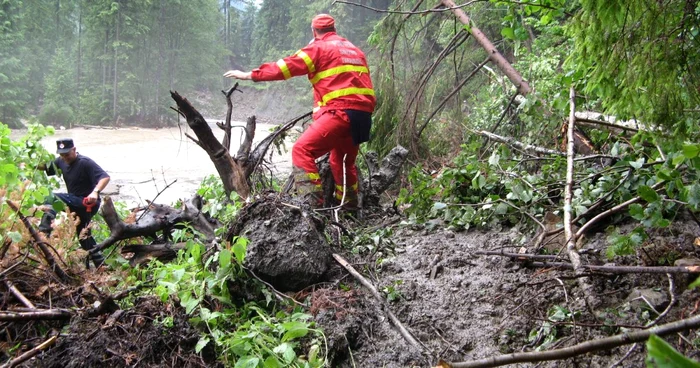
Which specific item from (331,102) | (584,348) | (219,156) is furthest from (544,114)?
(584,348)

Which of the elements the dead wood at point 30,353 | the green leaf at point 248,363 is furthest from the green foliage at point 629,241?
the dead wood at point 30,353

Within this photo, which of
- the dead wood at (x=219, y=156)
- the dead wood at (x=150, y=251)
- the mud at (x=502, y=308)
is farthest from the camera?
the dead wood at (x=219, y=156)

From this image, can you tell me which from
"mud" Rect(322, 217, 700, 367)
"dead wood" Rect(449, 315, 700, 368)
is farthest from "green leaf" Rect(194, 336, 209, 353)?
"dead wood" Rect(449, 315, 700, 368)

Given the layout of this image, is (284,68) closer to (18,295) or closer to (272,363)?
(18,295)

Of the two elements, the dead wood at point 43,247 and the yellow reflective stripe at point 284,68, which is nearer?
the dead wood at point 43,247

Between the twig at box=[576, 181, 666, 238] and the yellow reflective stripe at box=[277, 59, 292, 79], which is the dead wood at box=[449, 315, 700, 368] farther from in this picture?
the yellow reflective stripe at box=[277, 59, 292, 79]

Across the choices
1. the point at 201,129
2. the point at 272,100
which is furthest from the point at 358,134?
the point at 272,100

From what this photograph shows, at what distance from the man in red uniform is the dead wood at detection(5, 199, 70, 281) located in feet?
7.02

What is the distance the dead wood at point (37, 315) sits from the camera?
7.64 ft

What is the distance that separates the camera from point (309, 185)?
4.52 m

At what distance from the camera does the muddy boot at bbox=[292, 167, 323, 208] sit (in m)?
4.36

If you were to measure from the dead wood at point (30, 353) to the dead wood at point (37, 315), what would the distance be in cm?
17

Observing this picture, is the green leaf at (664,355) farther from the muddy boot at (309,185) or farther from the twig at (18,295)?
the muddy boot at (309,185)

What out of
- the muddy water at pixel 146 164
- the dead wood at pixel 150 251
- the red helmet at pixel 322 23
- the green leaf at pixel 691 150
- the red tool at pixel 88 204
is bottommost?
the muddy water at pixel 146 164
